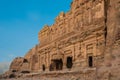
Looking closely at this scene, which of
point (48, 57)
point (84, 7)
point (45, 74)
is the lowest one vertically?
point (45, 74)

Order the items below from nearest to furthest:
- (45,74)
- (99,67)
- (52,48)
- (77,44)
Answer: (99,67), (45,74), (77,44), (52,48)

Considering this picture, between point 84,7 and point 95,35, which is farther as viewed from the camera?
point 84,7

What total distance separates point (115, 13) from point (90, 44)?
1768 centimetres

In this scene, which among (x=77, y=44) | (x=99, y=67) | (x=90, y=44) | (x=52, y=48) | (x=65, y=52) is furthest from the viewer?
(x=52, y=48)

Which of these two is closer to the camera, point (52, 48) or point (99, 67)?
point (99, 67)

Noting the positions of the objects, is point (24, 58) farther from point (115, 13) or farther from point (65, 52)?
point (115, 13)

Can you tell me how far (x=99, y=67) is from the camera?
47.5 ft

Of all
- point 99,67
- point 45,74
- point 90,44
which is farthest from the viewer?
point 90,44

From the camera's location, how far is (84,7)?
34688mm

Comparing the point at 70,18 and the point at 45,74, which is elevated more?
the point at 70,18

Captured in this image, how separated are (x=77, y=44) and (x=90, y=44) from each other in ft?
9.96

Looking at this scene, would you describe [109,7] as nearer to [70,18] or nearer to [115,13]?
[115,13]

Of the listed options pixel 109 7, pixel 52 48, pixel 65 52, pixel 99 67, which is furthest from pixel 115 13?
pixel 52 48

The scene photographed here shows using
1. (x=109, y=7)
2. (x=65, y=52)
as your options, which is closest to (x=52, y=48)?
(x=65, y=52)
